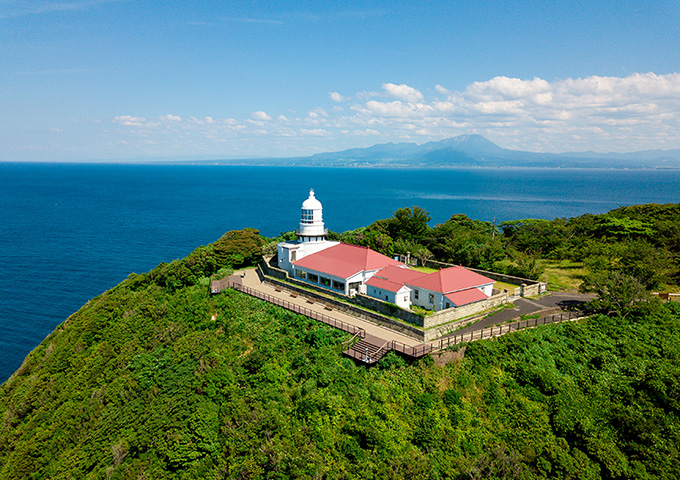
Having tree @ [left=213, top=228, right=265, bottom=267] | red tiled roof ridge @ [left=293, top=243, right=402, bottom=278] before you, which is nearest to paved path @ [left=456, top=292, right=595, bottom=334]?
red tiled roof ridge @ [left=293, top=243, right=402, bottom=278]

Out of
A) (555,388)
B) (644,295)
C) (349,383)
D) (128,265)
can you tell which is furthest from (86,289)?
(644,295)

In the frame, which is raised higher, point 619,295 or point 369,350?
point 619,295

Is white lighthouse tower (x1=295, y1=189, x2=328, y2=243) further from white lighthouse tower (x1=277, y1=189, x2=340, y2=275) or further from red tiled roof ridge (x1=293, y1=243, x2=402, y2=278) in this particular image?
red tiled roof ridge (x1=293, y1=243, x2=402, y2=278)

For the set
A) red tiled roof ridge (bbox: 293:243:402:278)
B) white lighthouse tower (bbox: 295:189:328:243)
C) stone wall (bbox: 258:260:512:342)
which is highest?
white lighthouse tower (bbox: 295:189:328:243)

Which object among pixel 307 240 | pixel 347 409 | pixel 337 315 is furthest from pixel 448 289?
pixel 307 240

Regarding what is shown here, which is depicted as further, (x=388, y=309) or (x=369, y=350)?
(x=388, y=309)

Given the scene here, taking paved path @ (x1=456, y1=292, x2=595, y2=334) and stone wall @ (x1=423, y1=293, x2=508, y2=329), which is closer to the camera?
stone wall @ (x1=423, y1=293, x2=508, y2=329)

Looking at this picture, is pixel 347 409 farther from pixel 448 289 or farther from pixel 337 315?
pixel 448 289

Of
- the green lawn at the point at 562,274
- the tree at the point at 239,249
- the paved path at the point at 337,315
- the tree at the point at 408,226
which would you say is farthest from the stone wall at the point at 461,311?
the tree at the point at 239,249
